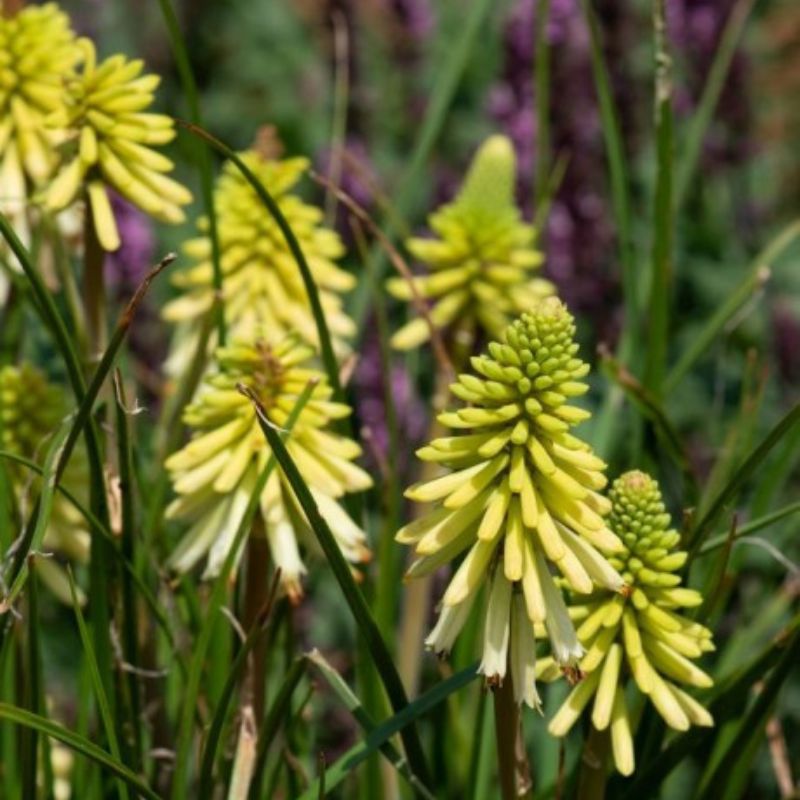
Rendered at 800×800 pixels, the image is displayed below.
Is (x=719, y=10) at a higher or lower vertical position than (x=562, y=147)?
higher

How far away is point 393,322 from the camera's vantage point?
16.9 feet

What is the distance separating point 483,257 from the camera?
2.99m

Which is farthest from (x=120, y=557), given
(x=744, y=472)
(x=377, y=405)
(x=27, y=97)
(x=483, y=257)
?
(x=377, y=405)

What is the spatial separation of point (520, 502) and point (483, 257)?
1271 millimetres

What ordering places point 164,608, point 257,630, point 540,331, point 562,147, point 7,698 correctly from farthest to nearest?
point 562,147, point 164,608, point 7,698, point 257,630, point 540,331

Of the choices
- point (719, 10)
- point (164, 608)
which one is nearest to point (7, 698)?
point (164, 608)

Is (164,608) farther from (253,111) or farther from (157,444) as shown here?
(253,111)

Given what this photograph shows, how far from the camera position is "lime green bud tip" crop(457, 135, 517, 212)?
3012mm

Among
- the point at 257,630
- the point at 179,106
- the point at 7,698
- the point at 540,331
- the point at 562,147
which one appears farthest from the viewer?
the point at 179,106

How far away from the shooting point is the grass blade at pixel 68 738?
5.53 feet

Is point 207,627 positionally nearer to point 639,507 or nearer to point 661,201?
point 639,507

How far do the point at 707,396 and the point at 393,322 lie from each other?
0.98m

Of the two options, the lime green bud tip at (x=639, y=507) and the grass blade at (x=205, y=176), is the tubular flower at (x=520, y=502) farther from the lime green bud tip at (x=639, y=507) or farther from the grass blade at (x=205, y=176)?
the grass blade at (x=205, y=176)

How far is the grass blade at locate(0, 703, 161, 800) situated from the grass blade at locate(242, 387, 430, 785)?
30 cm
